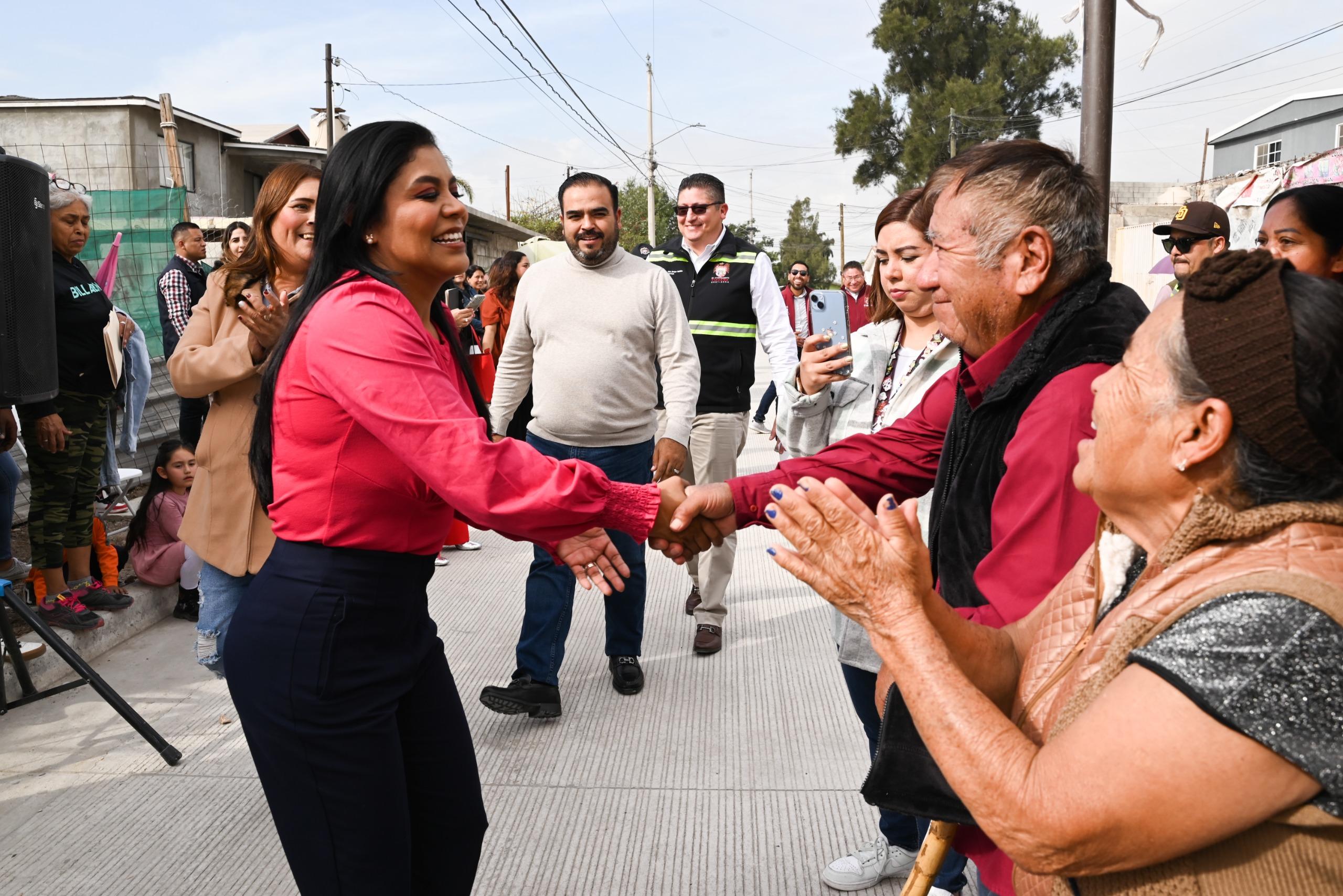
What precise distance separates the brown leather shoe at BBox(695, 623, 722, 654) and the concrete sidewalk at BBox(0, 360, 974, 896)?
0.07 metres

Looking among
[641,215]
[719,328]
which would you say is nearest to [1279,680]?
[719,328]

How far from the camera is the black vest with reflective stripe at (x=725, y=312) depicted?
5.88m

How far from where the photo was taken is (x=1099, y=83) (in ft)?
15.4

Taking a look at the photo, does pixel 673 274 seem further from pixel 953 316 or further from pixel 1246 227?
pixel 1246 227

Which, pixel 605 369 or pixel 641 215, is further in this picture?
pixel 641 215

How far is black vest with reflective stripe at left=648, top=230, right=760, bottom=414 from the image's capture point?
588 centimetres

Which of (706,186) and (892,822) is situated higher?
(706,186)

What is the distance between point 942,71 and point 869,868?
42756mm

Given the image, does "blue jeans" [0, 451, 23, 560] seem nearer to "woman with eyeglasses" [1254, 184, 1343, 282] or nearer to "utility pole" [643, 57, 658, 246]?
"woman with eyeglasses" [1254, 184, 1343, 282]

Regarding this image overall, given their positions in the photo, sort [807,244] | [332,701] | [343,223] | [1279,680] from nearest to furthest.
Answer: [1279,680] → [332,701] → [343,223] → [807,244]

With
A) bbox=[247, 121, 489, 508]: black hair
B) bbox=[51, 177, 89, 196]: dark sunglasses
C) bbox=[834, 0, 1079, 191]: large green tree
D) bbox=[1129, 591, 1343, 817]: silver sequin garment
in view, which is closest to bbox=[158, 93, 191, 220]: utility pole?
bbox=[51, 177, 89, 196]: dark sunglasses

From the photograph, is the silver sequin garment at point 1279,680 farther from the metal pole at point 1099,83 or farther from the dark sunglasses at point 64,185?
the dark sunglasses at point 64,185

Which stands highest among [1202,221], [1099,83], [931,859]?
[1099,83]

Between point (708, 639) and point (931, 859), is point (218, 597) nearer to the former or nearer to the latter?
point (708, 639)
